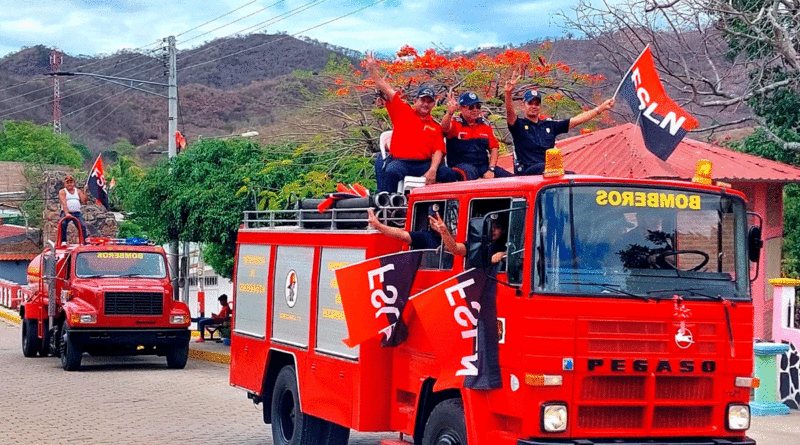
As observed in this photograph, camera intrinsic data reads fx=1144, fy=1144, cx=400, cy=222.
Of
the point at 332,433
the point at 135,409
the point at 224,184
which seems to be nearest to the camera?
the point at 332,433

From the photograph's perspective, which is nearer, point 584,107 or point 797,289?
point 797,289

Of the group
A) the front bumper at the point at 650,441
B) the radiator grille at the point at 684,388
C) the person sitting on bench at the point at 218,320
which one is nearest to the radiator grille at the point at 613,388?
the radiator grille at the point at 684,388

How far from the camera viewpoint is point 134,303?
68.0 feet

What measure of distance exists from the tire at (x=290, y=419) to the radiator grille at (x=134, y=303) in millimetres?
9574

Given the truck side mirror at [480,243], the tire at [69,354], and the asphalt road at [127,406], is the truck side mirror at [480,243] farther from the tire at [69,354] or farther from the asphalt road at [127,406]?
the tire at [69,354]

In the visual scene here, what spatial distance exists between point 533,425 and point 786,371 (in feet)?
27.7

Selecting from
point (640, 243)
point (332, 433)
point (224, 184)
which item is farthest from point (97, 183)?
point (640, 243)

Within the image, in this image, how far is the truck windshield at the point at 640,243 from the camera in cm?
761

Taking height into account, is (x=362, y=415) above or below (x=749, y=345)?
below

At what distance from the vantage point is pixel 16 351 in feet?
84.9

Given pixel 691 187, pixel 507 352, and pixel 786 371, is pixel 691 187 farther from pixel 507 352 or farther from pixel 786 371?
pixel 786 371

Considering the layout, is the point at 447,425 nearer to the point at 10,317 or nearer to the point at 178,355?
the point at 178,355

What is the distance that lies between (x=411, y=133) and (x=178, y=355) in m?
11.7

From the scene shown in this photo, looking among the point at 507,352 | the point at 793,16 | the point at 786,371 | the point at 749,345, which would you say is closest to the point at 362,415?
the point at 507,352
